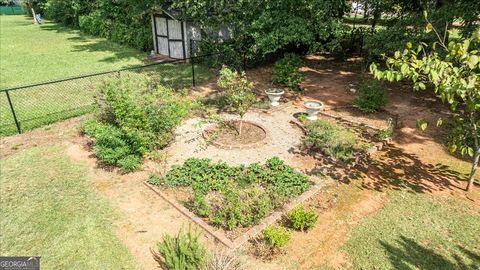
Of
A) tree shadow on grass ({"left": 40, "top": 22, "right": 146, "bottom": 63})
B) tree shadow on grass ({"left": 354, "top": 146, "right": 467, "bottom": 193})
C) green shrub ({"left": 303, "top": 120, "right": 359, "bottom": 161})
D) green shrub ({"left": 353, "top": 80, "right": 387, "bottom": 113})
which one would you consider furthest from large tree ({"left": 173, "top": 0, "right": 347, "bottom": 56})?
tree shadow on grass ({"left": 40, "top": 22, "right": 146, "bottom": 63})

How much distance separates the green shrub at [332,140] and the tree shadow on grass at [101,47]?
1253 centimetres

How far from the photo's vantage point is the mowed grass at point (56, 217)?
5441 mm

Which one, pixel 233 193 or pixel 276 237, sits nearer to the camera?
pixel 276 237

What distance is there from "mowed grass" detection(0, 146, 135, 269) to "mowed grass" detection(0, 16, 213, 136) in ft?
8.56

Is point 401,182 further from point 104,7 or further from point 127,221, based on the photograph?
point 104,7

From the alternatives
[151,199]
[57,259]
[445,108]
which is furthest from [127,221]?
[445,108]

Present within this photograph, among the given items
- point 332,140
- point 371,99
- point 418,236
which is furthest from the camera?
point 371,99

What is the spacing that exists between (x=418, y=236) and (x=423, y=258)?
1.74ft

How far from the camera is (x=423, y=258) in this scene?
17.0 ft

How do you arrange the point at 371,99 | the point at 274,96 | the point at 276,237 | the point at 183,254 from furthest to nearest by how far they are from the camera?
the point at 274,96 < the point at 371,99 < the point at 276,237 < the point at 183,254

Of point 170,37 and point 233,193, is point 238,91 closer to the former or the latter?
point 233,193

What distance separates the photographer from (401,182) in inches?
283

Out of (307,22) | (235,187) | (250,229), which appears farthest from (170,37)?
(250,229)

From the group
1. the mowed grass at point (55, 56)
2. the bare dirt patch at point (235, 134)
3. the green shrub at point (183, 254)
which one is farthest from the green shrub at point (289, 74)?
the green shrub at point (183, 254)
